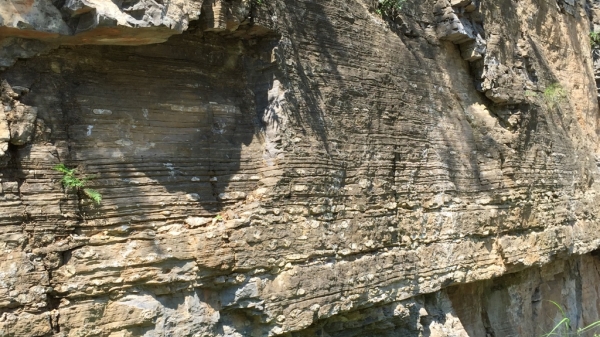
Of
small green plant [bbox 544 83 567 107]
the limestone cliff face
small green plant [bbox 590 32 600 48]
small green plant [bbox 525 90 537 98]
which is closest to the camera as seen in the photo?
the limestone cliff face

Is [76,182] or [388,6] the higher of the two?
[388,6]

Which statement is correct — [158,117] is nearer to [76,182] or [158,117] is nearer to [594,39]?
[76,182]

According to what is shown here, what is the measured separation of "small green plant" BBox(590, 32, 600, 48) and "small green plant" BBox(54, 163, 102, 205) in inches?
327

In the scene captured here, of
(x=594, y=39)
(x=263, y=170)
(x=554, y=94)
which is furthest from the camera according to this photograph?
(x=594, y=39)

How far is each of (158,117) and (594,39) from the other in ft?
25.6

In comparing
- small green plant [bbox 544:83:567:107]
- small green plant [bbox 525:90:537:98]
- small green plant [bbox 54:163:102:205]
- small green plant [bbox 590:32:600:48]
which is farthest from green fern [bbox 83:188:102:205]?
small green plant [bbox 590:32:600:48]

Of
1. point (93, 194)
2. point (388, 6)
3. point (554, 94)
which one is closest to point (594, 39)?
point (554, 94)

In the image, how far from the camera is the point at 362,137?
4.80 m

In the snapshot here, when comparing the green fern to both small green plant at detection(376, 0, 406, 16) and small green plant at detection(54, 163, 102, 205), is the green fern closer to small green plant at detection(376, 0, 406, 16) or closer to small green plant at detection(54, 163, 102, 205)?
small green plant at detection(54, 163, 102, 205)

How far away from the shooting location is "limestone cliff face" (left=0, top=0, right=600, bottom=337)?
3.30 meters

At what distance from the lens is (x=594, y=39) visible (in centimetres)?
920

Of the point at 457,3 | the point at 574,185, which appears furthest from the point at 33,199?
the point at 574,185

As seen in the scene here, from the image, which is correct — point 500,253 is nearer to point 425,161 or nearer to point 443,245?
point 443,245

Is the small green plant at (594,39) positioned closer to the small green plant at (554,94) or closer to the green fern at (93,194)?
the small green plant at (554,94)
